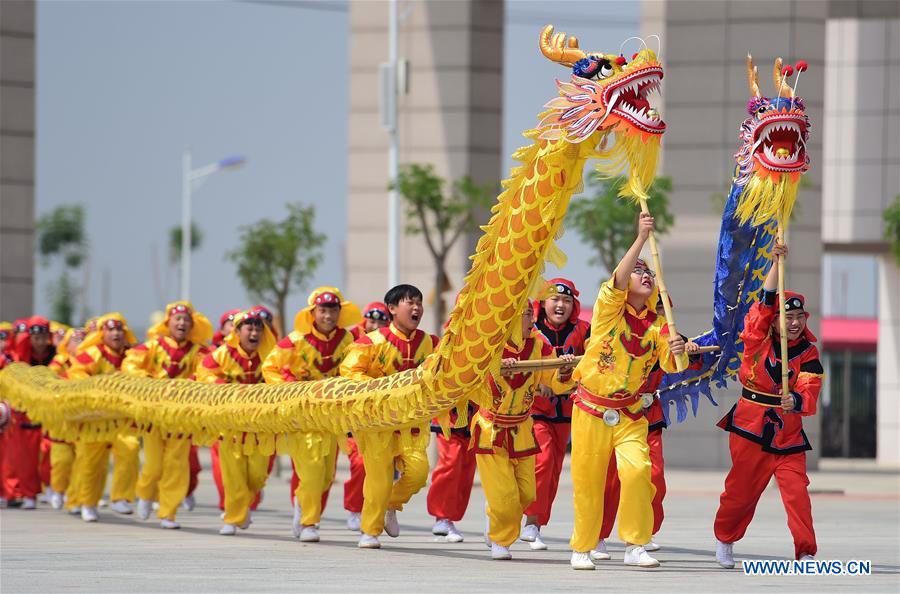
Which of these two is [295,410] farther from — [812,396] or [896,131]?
[896,131]

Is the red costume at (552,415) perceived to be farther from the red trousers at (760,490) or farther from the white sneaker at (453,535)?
the red trousers at (760,490)

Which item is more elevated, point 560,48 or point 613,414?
point 560,48

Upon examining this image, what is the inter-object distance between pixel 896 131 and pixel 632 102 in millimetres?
17597

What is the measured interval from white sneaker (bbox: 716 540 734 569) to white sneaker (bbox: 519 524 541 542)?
184 centimetres

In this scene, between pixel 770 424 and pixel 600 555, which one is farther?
pixel 600 555

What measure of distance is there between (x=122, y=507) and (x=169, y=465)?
1370 millimetres

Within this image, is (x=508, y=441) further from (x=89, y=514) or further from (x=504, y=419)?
(x=89, y=514)

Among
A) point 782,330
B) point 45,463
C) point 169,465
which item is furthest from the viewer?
Answer: point 45,463

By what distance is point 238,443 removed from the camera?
457 inches

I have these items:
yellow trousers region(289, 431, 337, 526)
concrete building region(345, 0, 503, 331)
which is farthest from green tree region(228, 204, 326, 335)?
yellow trousers region(289, 431, 337, 526)

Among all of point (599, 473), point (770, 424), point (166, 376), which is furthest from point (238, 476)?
point (770, 424)

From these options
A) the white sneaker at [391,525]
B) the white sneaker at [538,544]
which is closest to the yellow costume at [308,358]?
the white sneaker at [391,525]

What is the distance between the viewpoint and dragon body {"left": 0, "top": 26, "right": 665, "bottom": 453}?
8.94 meters

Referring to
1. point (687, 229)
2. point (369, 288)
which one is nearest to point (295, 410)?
point (687, 229)
